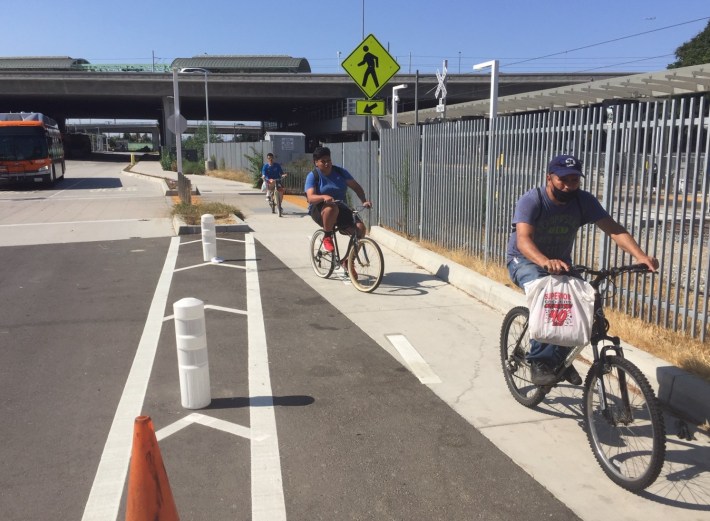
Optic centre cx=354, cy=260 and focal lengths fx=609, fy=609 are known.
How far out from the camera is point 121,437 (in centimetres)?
412

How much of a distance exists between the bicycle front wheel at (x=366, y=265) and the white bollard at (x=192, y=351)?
3.85 metres

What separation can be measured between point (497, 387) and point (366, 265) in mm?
3614

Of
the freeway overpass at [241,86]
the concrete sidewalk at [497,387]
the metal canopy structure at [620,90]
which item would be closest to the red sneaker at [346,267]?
the concrete sidewalk at [497,387]

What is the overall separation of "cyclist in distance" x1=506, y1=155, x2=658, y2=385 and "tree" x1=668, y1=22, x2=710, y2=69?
181 ft

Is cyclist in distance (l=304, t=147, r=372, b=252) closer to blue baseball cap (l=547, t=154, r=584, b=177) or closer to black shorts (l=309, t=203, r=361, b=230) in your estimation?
black shorts (l=309, t=203, r=361, b=230)

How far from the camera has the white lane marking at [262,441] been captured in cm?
333

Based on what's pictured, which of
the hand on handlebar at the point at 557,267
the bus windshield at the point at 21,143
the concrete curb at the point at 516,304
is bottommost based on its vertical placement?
the concrete curb at the point at 516,304

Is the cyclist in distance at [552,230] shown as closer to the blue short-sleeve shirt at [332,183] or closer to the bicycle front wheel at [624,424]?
the bicycle front wheel at [624,424]

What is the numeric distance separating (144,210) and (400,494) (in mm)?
17227

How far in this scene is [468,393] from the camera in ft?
16.0

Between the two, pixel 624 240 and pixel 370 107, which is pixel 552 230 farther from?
pixel 370 107

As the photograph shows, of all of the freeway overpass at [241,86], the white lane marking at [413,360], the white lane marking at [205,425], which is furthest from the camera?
the freeway overpass at [241,86]

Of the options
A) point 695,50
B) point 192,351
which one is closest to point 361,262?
point 192,351

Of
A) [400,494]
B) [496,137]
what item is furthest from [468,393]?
[496,137]
